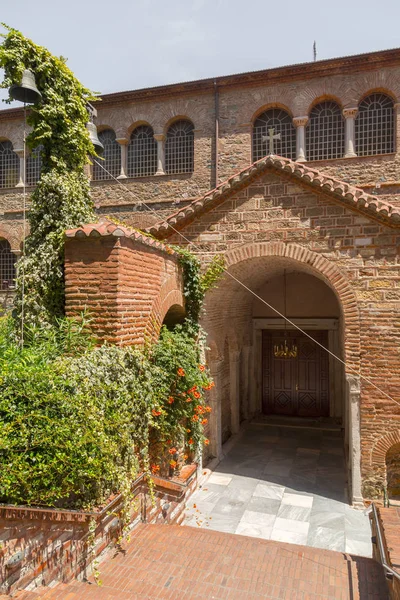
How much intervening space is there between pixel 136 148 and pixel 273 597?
1284cm

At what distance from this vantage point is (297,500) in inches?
306

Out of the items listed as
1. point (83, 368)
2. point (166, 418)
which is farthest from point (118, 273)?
point (166, 418)

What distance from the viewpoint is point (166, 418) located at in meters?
6.42

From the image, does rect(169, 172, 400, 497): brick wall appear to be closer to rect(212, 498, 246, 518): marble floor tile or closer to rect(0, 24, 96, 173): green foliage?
rect(212, 498, 246, 518): marble floor tile

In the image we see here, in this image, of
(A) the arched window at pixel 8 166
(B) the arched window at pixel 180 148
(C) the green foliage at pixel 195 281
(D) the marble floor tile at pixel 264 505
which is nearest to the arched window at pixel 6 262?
(A) the arched window at pixel 8 166

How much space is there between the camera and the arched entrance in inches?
399

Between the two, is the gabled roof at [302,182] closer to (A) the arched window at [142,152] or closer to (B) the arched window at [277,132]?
(B) the arched window at [277,132]

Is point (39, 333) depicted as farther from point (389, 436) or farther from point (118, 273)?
point (389, 436)

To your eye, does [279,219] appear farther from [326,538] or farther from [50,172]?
[326,538]

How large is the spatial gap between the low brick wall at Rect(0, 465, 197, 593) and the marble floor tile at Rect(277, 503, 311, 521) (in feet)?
13.4

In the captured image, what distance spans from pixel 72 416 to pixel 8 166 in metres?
13.4

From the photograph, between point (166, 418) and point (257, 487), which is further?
point (257, 487)

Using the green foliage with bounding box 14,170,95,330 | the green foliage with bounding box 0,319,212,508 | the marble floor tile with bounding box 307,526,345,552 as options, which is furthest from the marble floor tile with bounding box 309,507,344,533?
the green foliage with bounding box 14,170,95,330

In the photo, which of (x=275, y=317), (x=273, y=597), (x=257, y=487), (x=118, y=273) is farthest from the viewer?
(x=275, y=317)
